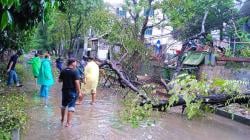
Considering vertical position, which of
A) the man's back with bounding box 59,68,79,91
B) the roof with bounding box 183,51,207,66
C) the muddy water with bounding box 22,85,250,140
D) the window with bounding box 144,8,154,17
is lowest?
the muddy water with bounding box 22,85,250,140

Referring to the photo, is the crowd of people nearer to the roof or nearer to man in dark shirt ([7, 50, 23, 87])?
man in dark shirt ([7, 50, 23, 87])

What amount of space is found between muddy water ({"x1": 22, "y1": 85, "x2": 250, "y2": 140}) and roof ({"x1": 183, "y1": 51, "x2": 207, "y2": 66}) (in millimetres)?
6023

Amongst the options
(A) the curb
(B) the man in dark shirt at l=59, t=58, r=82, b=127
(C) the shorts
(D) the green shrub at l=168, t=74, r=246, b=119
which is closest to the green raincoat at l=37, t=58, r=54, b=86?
(B) the man in dark shirt at l=59, t=58, r=82, b=127

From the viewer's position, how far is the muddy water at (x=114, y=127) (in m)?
9.59

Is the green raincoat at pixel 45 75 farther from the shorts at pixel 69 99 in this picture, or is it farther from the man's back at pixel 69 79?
the shorts at pixel 69 99

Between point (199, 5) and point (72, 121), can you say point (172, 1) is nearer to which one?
point (199, 5)

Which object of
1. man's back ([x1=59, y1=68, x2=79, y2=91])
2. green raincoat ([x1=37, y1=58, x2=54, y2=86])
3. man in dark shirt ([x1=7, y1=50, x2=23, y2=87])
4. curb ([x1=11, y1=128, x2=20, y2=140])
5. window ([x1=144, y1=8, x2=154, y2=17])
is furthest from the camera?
window ([x1=144, y1=8, x2=154, y2=17])

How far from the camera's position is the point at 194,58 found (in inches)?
811

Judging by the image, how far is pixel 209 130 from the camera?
1149 cm

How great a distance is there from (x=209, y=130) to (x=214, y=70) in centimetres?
819

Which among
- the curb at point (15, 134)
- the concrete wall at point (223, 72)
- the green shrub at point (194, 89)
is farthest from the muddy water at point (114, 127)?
the concrete wall at point (223, 72)

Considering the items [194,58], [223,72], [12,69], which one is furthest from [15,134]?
[194,58]

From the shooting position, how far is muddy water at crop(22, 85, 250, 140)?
9586 millimetres

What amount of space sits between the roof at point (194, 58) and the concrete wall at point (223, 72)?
43 centimetres
